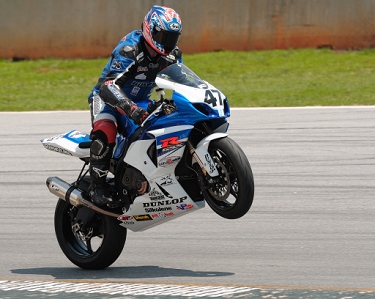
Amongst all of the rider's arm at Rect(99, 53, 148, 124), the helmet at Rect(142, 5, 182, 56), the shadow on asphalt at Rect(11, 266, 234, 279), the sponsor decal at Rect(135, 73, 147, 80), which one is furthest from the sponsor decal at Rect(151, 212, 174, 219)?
the helmet at Rect(142, 5, 182, 56)

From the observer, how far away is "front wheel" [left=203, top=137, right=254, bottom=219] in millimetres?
5281

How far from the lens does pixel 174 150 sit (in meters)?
5.54

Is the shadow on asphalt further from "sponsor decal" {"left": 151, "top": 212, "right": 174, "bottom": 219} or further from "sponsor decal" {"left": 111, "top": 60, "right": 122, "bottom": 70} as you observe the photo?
"sponsor decal" {"left": 111, "top": 60, "right": 122, "bottom": 70}

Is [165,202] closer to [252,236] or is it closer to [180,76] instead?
[180,76]

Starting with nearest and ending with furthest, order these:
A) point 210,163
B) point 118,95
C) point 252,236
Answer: point 210,163 < point 118,95 < point 252,236

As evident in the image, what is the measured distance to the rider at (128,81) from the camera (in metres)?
5.63

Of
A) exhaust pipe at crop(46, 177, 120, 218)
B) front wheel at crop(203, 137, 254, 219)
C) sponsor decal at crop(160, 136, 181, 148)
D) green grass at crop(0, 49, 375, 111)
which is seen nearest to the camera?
front wheel at crop(203, 137, 254, 219)

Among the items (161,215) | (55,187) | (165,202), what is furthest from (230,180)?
(55,187)

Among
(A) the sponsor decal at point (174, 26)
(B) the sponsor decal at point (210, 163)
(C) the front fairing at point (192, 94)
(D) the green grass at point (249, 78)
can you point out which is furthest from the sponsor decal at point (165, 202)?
(D) the green grass at point (249, 78)

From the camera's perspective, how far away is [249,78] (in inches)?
651

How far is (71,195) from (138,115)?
942mm

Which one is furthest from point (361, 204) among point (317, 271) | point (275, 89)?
point (275, 89)

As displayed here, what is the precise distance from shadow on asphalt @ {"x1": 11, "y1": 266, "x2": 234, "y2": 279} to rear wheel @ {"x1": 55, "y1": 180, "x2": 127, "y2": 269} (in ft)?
0.25

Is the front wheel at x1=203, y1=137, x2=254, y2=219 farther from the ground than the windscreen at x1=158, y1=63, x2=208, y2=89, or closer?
closer
